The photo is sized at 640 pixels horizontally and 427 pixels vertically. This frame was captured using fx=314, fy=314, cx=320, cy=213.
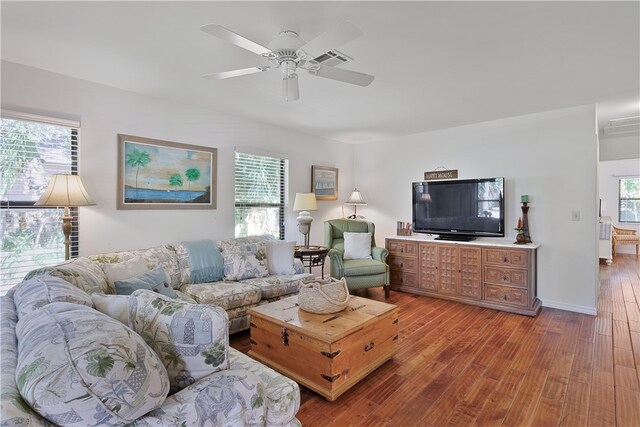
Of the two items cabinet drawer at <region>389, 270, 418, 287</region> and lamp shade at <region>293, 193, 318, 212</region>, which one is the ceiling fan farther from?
cabinet drawer at <region>389, 270, 418, 287</region>

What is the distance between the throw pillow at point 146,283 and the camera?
212 cm

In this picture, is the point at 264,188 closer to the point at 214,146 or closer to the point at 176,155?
the point at 214,146

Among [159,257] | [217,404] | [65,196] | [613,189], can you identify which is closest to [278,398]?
[217,404]

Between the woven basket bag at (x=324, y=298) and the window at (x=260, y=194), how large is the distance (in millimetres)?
1942

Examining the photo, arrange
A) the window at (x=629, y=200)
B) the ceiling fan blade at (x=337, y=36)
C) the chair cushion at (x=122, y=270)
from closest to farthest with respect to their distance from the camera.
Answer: the ceiling fan blade at (x=337, y=36) → the chair cushion at (x=122, y=270) → the window at (x=629, y=200)

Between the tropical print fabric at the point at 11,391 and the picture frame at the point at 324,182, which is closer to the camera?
the tropical print fabric at the point at 11,391

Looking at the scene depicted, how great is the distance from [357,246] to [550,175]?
8.31ft

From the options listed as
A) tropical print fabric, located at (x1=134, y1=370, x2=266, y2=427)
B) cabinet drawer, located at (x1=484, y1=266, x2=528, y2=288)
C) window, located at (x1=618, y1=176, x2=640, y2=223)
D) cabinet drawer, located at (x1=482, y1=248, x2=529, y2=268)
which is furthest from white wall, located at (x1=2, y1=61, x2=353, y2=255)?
window, located at (x1=618, y1=176, x2=640, y2=223)

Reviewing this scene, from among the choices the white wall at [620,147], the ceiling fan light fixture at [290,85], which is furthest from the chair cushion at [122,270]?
the white wall at [620,147]

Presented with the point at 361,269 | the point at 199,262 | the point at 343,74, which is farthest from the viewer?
the point at 361,269

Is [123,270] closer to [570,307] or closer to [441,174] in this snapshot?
[441,174]

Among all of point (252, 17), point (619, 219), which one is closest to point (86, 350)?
point (252, 17)

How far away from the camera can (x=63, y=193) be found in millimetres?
2438

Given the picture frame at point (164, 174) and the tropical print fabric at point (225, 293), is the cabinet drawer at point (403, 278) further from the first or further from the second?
the picture frame at point (164, 174)
